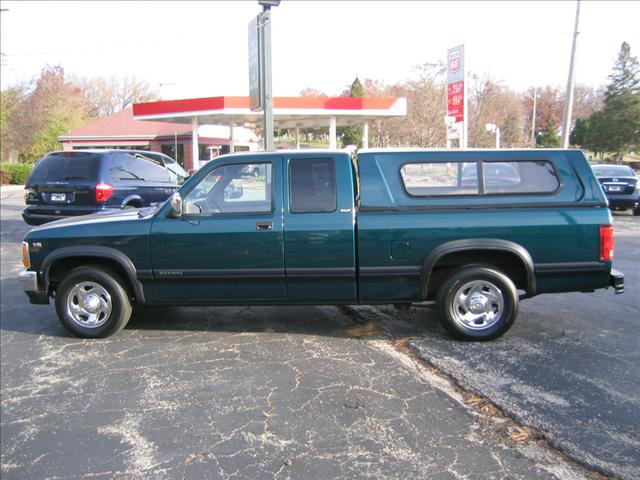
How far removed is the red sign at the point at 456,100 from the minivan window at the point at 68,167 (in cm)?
1051

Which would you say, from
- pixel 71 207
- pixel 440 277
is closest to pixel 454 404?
pixel 440 277

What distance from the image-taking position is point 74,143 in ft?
140

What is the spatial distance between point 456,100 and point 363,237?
12.5 metres

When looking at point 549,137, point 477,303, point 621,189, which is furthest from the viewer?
point 549,137

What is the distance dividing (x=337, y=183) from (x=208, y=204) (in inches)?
49.5

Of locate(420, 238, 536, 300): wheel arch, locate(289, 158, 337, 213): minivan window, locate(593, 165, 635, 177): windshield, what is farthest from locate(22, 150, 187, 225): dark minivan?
locate(593, 165, 635, 177): windshield

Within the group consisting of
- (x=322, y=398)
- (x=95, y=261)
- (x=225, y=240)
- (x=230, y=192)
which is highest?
(x=230, y=192)

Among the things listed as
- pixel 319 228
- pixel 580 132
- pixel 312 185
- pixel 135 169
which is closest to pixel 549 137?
pixel 580 132

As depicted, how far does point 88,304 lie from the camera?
17.2ft

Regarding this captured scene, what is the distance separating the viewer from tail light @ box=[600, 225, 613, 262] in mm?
4730

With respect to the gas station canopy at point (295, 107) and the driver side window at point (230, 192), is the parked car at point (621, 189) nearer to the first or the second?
the driver side window at point (230, 192)

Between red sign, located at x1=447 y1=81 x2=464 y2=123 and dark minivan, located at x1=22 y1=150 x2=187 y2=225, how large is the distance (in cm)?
983

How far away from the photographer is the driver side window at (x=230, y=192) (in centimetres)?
504

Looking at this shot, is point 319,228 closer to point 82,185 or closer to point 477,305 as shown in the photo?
point 477,305
